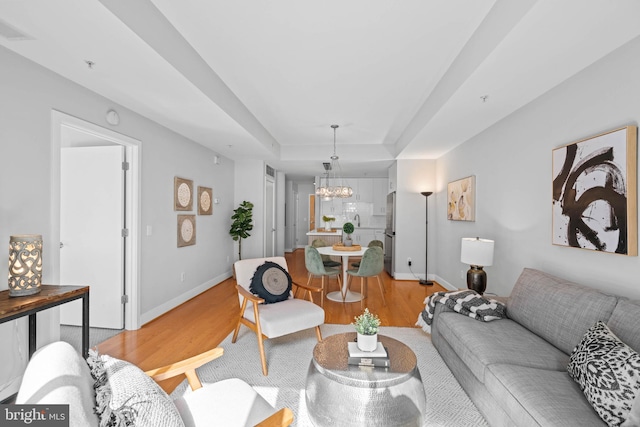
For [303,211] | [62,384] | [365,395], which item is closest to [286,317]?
[365,395]

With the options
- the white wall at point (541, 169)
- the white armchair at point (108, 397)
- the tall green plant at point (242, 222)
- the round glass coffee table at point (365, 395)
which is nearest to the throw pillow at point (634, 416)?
the round glass coffee table at point (365, 395)

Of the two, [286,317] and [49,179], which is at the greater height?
[49,179]

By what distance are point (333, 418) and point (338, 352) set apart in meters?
0.40

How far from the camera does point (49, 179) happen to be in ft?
8.04

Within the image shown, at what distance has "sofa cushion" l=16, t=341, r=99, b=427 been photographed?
31.7 inches

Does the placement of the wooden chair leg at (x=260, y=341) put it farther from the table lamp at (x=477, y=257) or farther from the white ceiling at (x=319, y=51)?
the table lamp at (x=477, y=257)

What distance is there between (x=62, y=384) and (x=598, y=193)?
10.0 ft

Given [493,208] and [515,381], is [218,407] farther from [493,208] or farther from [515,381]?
[493,208]

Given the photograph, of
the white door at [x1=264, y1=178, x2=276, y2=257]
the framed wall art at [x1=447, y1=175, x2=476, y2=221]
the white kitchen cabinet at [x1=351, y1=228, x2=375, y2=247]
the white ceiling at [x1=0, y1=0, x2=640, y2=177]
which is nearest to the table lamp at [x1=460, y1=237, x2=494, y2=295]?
the framed wall art at [x1=447, y1=175, x2=476, y2=221]

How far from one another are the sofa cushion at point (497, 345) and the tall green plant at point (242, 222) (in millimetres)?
4212

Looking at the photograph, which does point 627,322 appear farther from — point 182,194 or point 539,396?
point 182,194

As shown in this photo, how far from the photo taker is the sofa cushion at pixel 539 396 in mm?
1352

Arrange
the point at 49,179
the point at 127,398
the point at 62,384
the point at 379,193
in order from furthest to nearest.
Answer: the point at 379,193 < the point at 49,179 < the point at 127,398 < the point at 62,384

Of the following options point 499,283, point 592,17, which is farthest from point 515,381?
point 499,283
